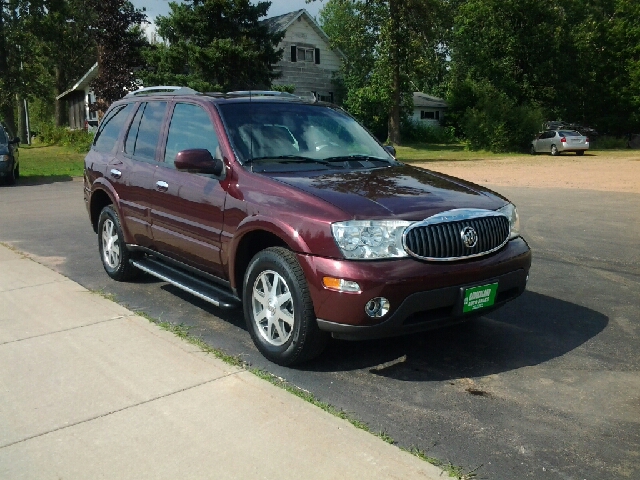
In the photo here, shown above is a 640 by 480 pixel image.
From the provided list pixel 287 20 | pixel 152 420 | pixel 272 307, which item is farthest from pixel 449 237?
pixel 287 20

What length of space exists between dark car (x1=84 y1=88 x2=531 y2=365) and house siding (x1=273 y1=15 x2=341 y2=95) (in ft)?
124

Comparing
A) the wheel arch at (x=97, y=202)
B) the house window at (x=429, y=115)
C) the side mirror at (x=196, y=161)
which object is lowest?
the wheel arch at (x=97, y=202)

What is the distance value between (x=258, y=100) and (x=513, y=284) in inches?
99.8

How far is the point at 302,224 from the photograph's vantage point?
4410 mm

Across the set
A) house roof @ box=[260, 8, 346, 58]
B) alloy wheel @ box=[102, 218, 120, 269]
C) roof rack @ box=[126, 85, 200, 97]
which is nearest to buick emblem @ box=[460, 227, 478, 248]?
roof rack @ box=[126, 85, 200, 97]

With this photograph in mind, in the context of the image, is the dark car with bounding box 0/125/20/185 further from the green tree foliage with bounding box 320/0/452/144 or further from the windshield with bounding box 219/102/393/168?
the green tree foliage with bounding box 320/0/452/144

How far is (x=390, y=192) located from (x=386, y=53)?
3913 centimetres

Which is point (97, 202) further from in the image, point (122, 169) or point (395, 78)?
point (395, 78)

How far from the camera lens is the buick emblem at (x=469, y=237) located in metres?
4.46

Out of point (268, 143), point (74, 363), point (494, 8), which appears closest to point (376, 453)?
point (74, 363)

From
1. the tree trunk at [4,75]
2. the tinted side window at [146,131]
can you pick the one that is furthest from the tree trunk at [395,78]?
the tinted side window at [146,131]

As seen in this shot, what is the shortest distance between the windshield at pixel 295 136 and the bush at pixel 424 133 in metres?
45.0

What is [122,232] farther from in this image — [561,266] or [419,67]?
[419,67]

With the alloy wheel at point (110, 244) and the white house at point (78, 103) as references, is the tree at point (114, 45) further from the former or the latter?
the alloy wheel at point (110, 244)
